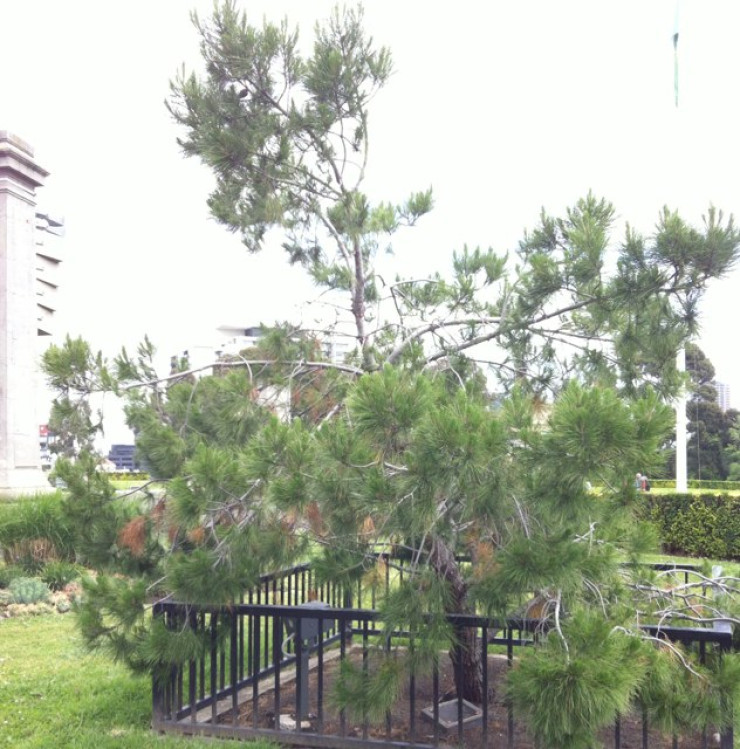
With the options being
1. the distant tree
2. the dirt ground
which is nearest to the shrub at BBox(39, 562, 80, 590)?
the dirt ground

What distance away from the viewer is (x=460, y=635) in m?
3.67

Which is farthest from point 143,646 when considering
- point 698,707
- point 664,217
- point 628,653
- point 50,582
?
point 50,582

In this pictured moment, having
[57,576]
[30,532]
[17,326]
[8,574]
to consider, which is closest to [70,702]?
[57,576]

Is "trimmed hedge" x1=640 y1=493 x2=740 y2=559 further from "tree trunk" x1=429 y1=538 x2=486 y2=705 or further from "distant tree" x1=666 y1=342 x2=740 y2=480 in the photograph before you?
"distant tree" x1=666 y1=342 x2=740 y2=480

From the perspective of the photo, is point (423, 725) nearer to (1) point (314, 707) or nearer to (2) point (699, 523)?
(1) point (314, 707)

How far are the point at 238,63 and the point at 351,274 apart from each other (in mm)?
1392

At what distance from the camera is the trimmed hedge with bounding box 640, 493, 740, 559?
1099cm

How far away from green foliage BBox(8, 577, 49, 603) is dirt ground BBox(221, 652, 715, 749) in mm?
3701

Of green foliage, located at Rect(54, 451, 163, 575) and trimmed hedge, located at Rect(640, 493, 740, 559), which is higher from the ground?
green foliage, located at Rect(54, 451, 163, 575)

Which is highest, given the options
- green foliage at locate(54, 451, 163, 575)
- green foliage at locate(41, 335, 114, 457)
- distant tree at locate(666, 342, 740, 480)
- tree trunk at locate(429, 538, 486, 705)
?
green foliage at locate(41, 335, 114, 457)

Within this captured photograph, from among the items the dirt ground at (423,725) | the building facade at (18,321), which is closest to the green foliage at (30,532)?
the building facade at (18,321)

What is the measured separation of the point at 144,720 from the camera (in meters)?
4.20

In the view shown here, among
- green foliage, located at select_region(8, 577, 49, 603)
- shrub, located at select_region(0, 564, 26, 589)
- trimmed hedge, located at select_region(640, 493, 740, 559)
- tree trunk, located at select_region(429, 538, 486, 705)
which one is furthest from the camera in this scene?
trimmed hedge, located at select_region(640, 493, 740, 559)

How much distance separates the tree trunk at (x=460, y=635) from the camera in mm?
3584
